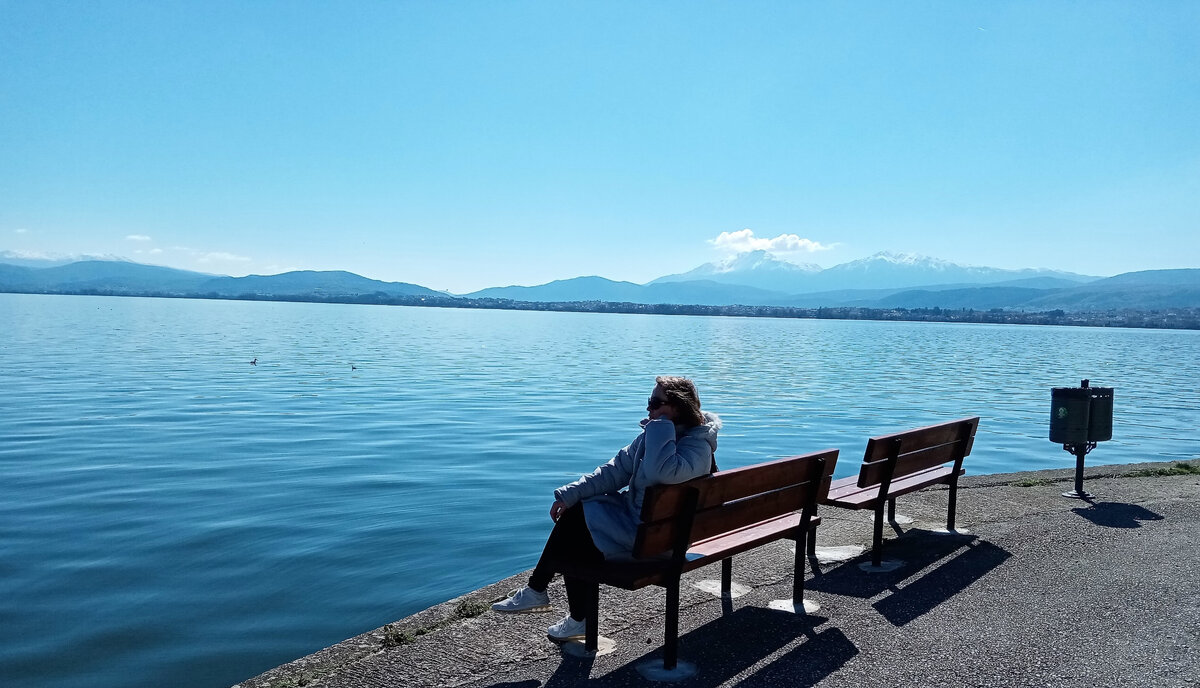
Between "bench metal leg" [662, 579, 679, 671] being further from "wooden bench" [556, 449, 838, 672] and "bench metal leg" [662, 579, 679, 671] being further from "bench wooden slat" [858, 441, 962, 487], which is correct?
"bench wooden slat" [858, 441, 962, 487]

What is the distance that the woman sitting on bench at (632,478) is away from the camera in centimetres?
467

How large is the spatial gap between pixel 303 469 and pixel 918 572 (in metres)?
10.0

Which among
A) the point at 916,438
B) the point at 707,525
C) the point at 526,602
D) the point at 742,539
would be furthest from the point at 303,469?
the point at 707,525

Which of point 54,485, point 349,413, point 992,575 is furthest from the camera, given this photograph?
point 349,413

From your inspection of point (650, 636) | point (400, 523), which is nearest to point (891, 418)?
point (400, 523)

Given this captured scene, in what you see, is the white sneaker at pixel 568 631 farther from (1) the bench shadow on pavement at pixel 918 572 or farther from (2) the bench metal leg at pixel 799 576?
(1) the bench shadow on pavement at pixel 918 572

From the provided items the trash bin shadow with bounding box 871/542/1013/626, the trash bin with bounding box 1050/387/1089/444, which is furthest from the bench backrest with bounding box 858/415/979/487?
the trash bin with bounding box 1050/387/1089/444

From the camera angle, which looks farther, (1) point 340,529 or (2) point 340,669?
(1) point 340,529

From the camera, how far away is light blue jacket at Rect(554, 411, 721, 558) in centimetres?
466

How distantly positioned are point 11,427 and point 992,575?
18.1 m

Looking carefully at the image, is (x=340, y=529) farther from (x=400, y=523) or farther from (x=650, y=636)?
(x=650, y=636)

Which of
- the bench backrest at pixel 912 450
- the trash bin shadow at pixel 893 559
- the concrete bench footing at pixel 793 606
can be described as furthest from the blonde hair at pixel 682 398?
the trash bin shadow at pixel 893 559

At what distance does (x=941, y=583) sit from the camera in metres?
6.27

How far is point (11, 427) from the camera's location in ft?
56.8
